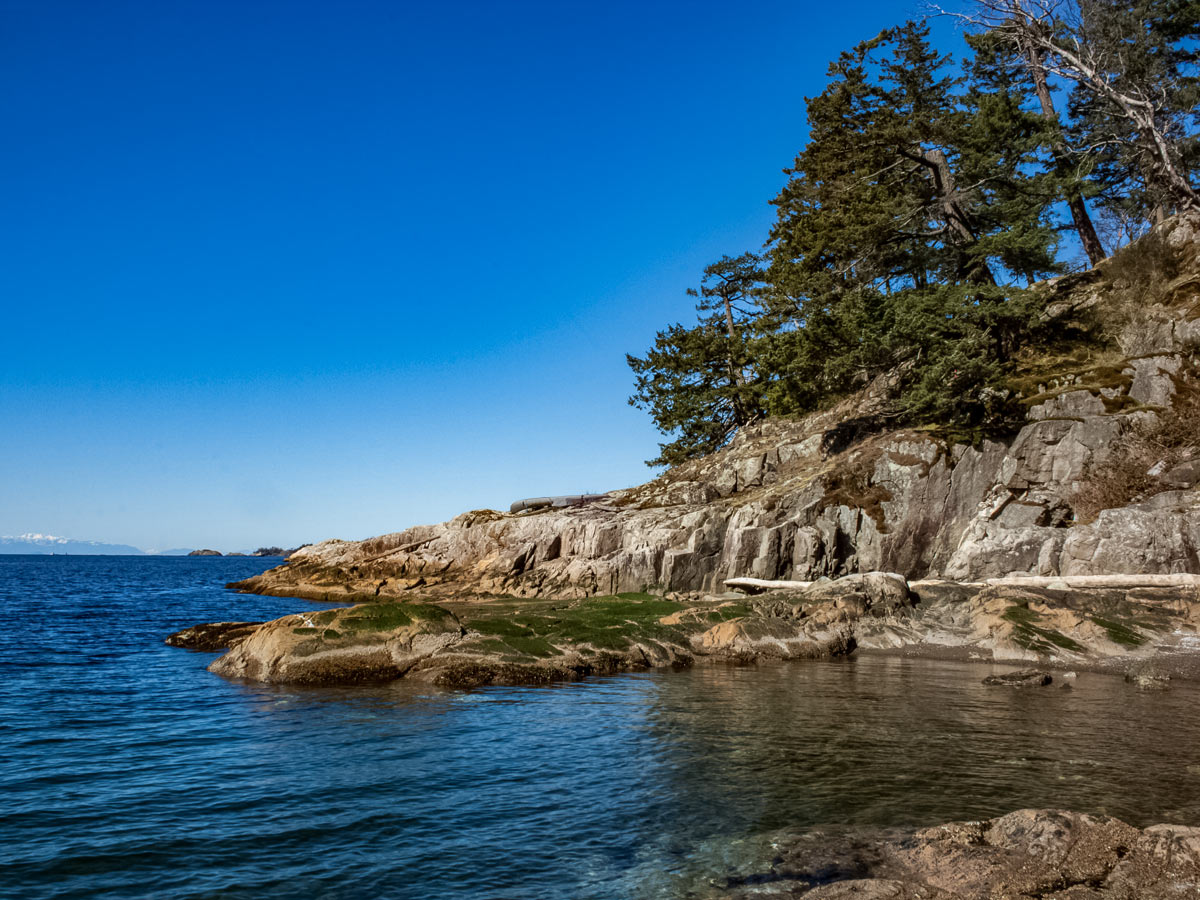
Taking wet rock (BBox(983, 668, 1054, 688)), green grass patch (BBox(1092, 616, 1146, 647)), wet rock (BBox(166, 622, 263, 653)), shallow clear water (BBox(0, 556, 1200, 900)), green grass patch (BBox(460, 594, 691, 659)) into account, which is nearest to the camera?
shallow clear water (BBox(0, 556, 1200, 900))

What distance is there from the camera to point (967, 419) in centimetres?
2991

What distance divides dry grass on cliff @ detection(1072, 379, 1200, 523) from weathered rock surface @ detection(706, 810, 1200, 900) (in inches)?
811

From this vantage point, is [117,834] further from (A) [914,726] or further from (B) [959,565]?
(B) [959,565]

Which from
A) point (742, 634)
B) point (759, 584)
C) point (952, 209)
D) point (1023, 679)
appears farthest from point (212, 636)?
point (952, 209)

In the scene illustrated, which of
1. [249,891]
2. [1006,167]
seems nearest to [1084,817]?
[249,891]

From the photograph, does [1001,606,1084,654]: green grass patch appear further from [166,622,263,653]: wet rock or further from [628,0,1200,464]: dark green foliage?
[166,622,263,653]: wet rock

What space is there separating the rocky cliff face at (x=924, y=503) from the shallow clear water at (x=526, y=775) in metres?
7.27

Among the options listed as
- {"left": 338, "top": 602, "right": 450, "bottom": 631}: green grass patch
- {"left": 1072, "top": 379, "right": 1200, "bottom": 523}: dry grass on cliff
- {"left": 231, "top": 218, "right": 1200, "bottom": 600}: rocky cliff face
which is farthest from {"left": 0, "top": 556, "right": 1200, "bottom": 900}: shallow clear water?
{"left": 1072, "top": 379, "right": 1200, "bottom": 523}: dry grass on cliff

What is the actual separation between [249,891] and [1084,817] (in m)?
8.95

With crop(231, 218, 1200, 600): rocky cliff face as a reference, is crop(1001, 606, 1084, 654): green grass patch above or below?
below

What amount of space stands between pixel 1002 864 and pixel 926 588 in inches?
785

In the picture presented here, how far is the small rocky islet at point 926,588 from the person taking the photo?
7.27 meters

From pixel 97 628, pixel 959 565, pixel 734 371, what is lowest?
pixel 97 628

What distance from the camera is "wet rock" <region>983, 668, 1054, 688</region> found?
1700 cm
